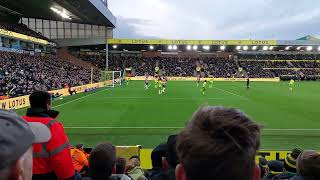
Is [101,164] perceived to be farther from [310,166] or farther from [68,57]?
[68,57]

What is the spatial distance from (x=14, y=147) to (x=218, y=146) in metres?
0.89

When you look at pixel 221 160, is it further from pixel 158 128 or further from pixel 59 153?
pixel 158 128

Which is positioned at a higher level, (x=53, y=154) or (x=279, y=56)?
(x=279, y=56)

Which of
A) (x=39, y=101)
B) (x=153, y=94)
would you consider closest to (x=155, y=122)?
(x=39, y=101)

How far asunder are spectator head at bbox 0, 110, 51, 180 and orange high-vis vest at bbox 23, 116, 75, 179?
292 centimetres

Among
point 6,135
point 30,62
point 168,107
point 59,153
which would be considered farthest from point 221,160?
point 30,62

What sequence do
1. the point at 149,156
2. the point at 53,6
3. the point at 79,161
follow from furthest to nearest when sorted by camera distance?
1. the point at 53,6
2. the point at 149,156
3. the point at 79,161

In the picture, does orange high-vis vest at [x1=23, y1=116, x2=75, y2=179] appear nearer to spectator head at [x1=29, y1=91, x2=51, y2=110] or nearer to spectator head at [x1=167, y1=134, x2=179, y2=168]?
spectator head at [x1=29, y1=91, x2=51, y2=110]

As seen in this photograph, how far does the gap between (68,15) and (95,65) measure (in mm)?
23535

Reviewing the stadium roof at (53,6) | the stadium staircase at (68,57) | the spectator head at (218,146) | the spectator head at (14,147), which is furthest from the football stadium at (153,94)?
the spectator head at (14,147)

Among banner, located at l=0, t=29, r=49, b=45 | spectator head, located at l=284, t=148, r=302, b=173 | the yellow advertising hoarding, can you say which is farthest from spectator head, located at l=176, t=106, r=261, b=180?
banner, located at l=0, t=29, r=49, b=45

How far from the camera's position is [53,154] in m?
4.58

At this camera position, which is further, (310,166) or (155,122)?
(155,122)

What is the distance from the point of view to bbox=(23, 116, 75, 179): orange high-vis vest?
457 centimetres
